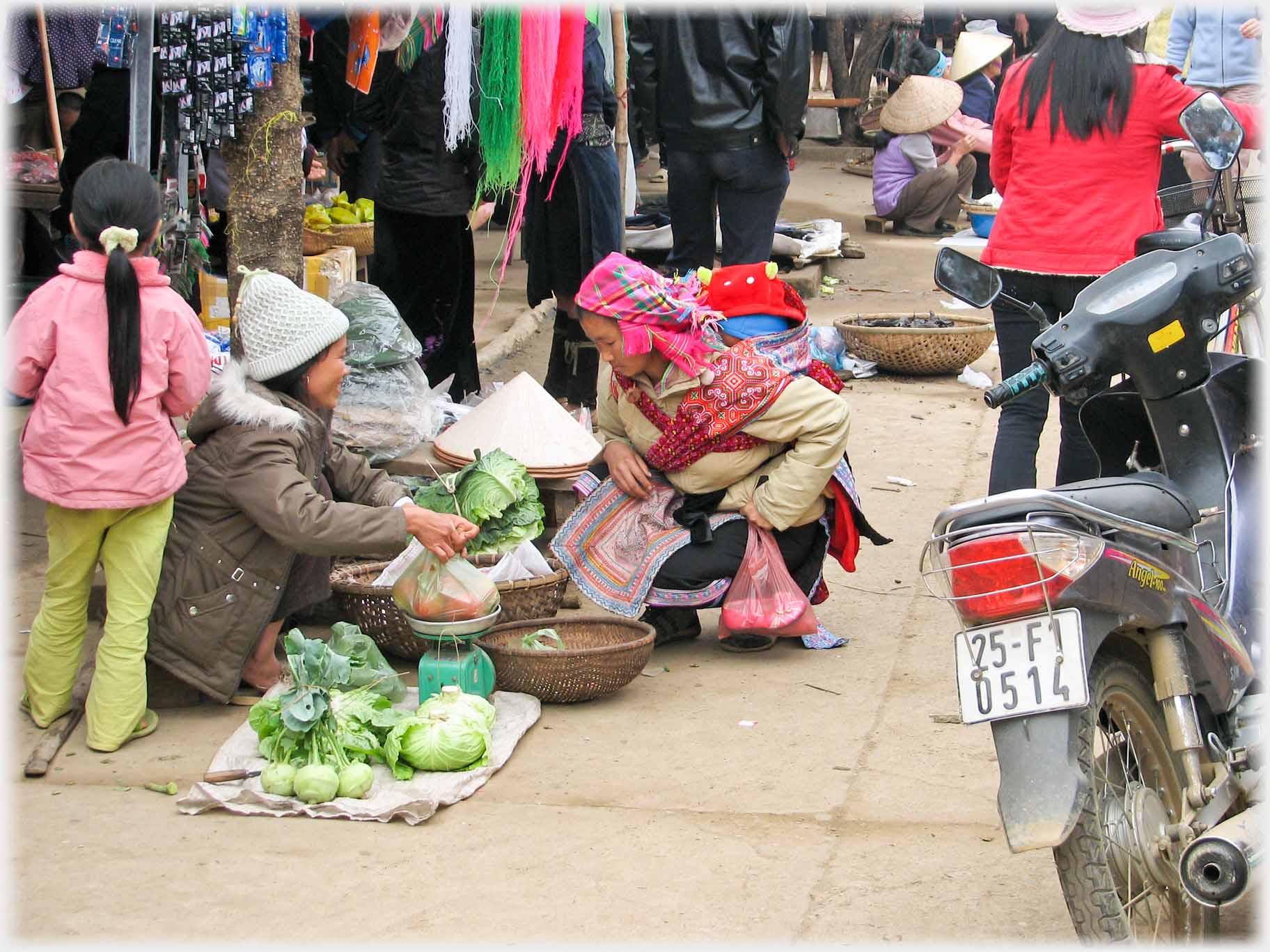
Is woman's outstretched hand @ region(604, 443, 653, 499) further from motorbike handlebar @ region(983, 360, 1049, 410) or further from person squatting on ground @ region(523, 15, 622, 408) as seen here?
person squatting on ground @ region(523, 15, 622, 408)

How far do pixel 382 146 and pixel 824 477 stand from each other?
113 inches

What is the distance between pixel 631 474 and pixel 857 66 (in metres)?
12.4

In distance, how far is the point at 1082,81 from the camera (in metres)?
4.39

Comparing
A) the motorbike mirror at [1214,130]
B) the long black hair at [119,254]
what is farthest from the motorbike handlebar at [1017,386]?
the long black hair at [119,254]

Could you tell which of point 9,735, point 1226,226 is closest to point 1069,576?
point 1226,226

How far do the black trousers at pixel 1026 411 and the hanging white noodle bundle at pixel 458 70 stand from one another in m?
2.14

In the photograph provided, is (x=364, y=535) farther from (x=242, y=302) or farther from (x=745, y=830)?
(x=745, y=830)

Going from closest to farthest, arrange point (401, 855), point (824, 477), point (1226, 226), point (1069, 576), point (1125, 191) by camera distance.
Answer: point (1069, 576)
point (401, 855)
point (1226, 226)
point (824, 477)
point (1125, 191)

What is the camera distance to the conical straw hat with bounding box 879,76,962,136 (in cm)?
1137

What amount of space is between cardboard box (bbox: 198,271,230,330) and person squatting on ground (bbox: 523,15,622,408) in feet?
4.54

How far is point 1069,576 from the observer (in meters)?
2.33

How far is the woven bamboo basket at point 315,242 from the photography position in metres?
7.07

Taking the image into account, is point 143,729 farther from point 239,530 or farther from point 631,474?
point 631,474

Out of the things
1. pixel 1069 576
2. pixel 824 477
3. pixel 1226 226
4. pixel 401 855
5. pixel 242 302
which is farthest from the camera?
pixel 824 477
